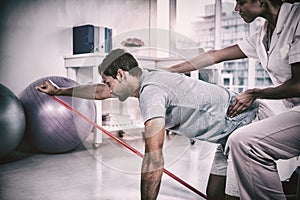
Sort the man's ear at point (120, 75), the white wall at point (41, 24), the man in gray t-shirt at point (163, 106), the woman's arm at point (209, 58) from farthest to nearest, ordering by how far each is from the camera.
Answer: the white wall at point (41, 24) < the woman's arm at point (209, 58) < the man's ear at point (120, 75) < the man in gray t-shirt at point (163, 106)

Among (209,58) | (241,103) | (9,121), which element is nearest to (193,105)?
(241,103)

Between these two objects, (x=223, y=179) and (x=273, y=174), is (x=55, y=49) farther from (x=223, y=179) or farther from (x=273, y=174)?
(x=273, y=174)

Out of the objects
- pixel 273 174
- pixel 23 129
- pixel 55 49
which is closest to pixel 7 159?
pixel 23 129

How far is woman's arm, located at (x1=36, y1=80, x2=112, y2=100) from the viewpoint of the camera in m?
1.34

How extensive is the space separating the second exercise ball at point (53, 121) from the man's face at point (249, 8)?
27.8 inches

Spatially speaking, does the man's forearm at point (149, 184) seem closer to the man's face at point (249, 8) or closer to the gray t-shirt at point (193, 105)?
the gray t-shirt at point (193, 105)

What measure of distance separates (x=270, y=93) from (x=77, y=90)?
2.34 feet

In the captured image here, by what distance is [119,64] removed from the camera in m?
1.02

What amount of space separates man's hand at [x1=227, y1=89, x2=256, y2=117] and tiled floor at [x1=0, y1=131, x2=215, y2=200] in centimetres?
34

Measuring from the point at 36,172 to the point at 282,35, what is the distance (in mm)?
1002

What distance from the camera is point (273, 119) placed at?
3.16 ft

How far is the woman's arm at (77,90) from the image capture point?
1.34 m

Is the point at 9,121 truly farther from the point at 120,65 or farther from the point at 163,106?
the point at 163,106

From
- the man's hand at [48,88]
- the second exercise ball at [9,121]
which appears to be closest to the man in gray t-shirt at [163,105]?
the man's hand at [48,88]
